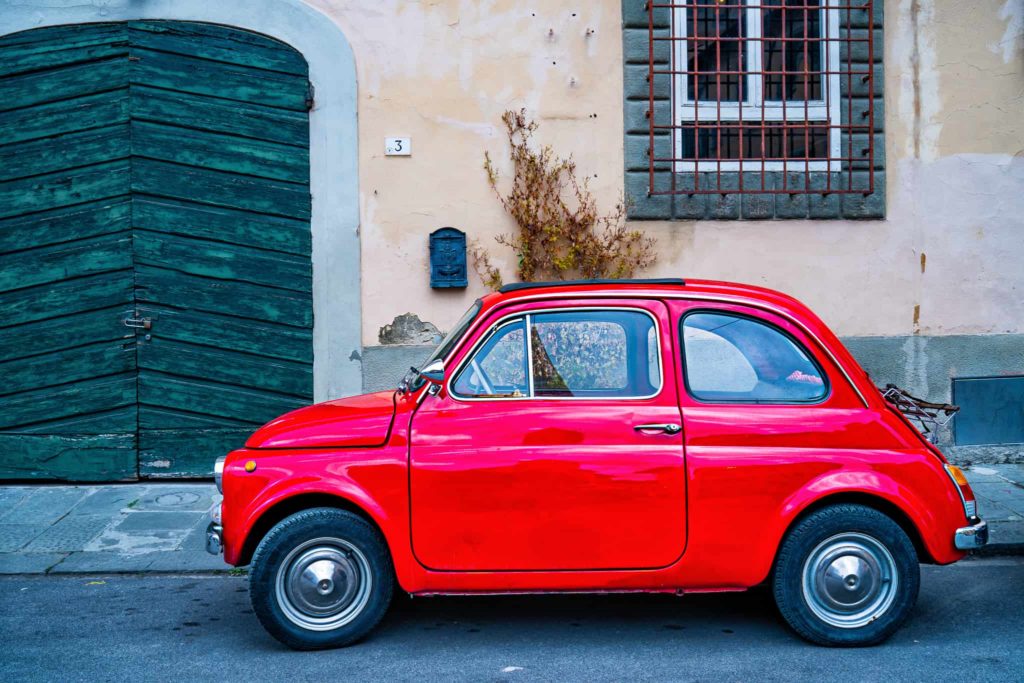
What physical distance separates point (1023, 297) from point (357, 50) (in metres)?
5.79

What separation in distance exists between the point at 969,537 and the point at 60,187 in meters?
6.88

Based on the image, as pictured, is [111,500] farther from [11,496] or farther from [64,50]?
[64,50]

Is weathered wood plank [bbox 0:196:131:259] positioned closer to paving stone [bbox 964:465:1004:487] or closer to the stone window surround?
the stone window surround

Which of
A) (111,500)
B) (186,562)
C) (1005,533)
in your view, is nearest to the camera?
(186,562)

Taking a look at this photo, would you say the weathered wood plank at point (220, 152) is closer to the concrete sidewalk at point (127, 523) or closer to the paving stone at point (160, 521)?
the concrete sidewalk at point (127, 523)

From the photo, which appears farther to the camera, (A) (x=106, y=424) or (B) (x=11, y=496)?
(A) (x=106, y=424)

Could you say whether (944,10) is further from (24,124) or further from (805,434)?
(24,124)

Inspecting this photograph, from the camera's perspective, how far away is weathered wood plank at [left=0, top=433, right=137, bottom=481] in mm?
8375

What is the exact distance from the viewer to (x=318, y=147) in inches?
334

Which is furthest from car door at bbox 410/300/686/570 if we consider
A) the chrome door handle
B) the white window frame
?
the white window frame

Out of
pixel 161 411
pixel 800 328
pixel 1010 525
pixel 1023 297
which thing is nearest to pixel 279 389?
pixel 161 411

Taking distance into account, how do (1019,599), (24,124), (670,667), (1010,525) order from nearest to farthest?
1. (670,667)
2. (1019,599)
3. (1010,525)
4. (24,124)

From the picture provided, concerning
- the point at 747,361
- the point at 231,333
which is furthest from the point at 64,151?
the point at 747,361

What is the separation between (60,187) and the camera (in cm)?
834
